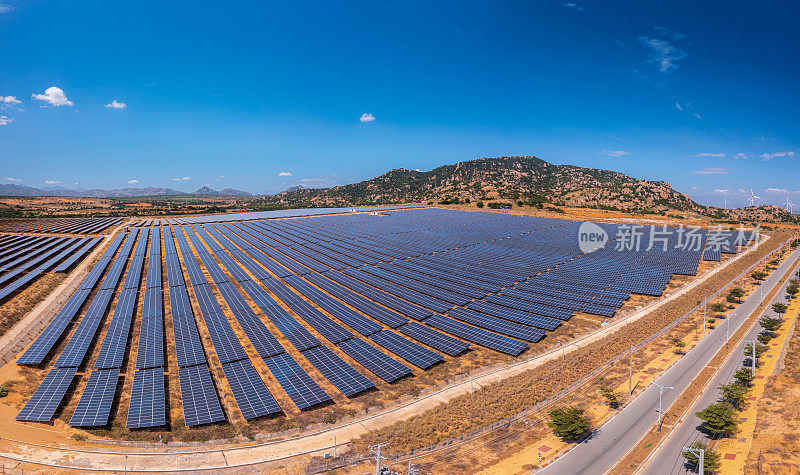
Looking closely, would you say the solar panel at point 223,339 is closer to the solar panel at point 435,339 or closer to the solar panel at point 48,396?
the solar panel at point 48,396

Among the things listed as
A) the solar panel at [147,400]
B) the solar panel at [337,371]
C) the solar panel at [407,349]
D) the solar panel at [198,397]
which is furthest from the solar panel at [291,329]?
the solar panel at [147,400]

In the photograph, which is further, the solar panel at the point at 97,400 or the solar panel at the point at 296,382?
the solar panel at the point at 296,382

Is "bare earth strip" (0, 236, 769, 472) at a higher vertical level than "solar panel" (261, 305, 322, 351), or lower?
lower

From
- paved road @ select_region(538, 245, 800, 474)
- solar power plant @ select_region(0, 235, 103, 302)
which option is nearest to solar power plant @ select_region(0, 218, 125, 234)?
solar power plant @ select_region(0, 235, 103, 302)

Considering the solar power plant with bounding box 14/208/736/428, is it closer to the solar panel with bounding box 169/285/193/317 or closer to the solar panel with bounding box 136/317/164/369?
the solar panel with bounding box 136/317/164/369

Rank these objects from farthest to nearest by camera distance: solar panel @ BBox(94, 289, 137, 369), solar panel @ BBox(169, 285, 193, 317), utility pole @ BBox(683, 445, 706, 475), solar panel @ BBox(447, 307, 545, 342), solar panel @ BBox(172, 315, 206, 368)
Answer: solar panel @ BBox(169, 285, 193, 317), solar panel @ BBox(447, 307, 545, 342), solar panel @ BBox(172, 315, 206, 368), solar panel @ BBox(94, 289, 137, 369), utility pole @ BBox(683, 445, 706, 475)
